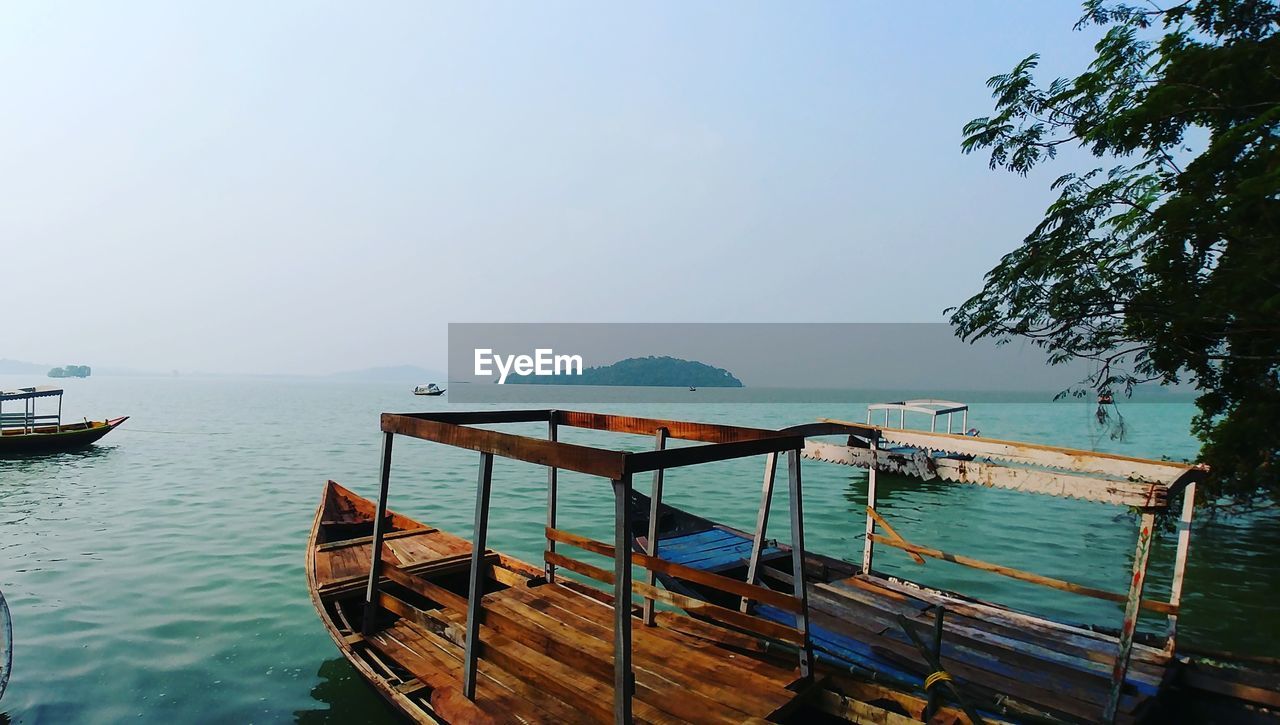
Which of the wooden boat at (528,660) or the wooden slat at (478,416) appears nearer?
the wooden boat at (528,660)

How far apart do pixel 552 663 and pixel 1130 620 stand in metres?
4.42

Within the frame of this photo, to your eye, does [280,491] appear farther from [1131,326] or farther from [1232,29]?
[1232,29]

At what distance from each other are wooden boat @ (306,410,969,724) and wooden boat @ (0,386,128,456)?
27.3 meters

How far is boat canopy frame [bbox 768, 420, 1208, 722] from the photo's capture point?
473 cm

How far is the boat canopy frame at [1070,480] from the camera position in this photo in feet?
15.5

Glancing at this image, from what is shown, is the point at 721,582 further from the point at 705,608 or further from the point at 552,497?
the point at 552,497

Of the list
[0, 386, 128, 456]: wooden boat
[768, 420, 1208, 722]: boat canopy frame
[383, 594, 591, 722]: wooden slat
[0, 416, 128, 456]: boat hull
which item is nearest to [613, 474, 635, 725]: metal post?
[383, 594, 591, 722]: wooden slat

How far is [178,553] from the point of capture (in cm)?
1297

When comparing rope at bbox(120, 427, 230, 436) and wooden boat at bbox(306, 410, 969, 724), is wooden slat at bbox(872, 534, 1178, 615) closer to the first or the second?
wooden boat at bbox(306, 410, 969, 724)

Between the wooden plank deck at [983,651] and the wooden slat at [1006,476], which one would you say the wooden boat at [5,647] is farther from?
the wooden slat at [1006,476]

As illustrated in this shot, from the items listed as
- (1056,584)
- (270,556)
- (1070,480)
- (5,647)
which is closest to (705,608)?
(1070,480)

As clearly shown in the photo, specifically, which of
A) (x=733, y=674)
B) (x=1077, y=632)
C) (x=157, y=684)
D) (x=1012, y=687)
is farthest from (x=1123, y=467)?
(x=157, y=684)

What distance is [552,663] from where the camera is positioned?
17.3 feet

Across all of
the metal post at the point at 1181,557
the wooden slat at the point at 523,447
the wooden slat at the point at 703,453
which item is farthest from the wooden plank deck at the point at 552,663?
the metal post at the point at 1181,557
